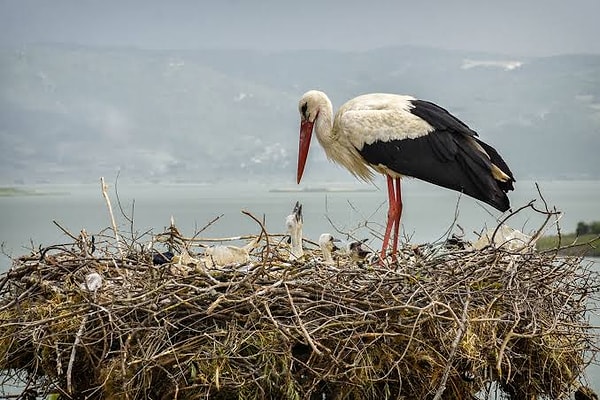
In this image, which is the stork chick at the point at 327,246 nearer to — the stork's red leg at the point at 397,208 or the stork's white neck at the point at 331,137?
the stork's red leg at the point at 397,208

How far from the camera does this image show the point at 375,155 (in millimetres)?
7148

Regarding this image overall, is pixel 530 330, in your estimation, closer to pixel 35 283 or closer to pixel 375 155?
pixel 375 155

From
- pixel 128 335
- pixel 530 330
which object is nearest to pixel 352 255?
pixel 530 330

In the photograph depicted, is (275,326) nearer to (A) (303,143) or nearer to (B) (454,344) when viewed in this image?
(B) (454,344)

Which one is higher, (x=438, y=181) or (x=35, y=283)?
(x=438, y=181)

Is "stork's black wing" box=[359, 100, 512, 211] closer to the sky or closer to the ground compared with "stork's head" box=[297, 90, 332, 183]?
closer to the ground

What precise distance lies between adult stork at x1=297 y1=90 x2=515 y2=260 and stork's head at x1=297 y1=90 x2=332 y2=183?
0.06 meters

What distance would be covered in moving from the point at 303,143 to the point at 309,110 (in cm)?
28

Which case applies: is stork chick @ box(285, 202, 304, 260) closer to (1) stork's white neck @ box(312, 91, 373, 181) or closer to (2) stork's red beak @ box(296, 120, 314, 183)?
(1) stork's white neck @ box(312, 91, 373, 181)

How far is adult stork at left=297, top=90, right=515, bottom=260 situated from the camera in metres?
6.88

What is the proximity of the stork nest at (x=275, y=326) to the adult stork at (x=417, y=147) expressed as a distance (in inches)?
37.7

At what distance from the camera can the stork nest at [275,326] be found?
523cm

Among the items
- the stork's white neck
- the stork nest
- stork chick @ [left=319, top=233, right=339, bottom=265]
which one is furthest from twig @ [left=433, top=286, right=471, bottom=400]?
the stork's white neck

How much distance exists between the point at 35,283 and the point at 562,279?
316 cm
